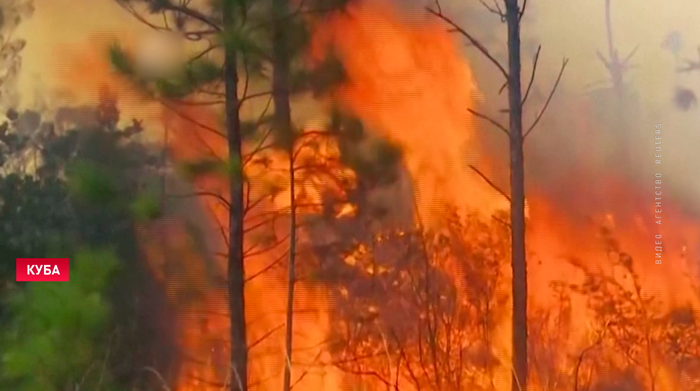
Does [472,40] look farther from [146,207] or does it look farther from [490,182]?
[146,207]

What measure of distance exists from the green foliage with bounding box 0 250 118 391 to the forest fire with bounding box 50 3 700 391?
0.75 feet

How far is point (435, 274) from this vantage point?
6.25 ft

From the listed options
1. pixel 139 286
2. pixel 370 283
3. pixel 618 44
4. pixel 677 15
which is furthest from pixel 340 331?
pixel 677 15

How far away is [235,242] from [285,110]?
0.37m

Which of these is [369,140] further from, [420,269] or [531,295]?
[531,295]

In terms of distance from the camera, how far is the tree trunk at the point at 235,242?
171 cm

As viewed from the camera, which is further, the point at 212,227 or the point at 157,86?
the point at 212,227

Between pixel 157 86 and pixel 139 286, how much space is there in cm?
58

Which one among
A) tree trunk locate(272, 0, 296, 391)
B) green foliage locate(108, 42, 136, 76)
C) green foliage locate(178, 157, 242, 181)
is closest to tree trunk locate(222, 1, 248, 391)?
green foliage locate(178, 157, 242, 181)

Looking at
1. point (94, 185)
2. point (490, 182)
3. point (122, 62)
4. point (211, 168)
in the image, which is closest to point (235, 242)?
point (211, 168)

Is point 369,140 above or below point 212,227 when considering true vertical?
above

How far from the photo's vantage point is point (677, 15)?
1.91m

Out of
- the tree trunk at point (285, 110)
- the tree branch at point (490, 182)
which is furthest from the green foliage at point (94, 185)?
the tree branch at point (490, 182)

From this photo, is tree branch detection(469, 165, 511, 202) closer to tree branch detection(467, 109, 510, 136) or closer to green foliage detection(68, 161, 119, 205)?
tree branch detection(467, 109, 510, 136)
